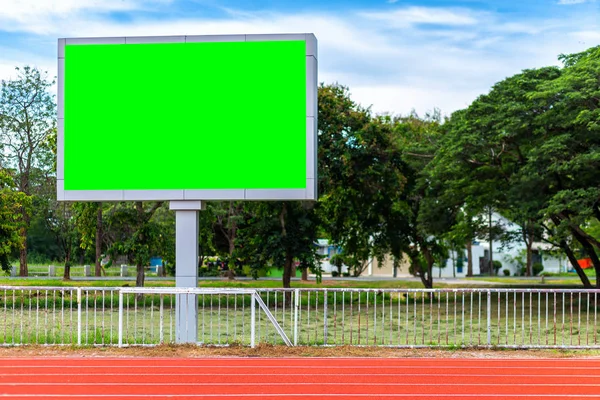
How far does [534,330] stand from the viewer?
19.2 meters

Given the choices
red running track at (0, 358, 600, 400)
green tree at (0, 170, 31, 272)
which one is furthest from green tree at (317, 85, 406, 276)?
red running track at (0, 358, 600, 400)

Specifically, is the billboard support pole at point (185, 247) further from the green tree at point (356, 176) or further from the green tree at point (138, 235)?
the green tree at point (356, 176)

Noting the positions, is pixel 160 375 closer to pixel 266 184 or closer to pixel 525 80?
pixel 266 184

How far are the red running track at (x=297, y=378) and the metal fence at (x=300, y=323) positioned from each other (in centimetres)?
110

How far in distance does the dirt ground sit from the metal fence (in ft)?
0.91

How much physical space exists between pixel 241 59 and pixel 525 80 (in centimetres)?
Answer: 1481

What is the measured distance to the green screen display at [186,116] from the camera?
14.5 m

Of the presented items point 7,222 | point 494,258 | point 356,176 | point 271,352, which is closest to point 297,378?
point 271,352

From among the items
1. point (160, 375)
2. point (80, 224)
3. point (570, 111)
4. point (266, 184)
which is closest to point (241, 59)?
point (266, 184)

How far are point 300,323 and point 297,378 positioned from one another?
32.1 ft

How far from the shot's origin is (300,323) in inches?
809

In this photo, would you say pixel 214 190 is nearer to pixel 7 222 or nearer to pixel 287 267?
pixel 287 267

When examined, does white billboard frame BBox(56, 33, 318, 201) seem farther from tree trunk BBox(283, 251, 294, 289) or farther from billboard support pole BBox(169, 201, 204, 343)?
tree trunk BBox(283, 251, 294, 289)

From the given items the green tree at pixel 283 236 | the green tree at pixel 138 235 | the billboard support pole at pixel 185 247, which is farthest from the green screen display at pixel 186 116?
the green tree at pixel 283 236
